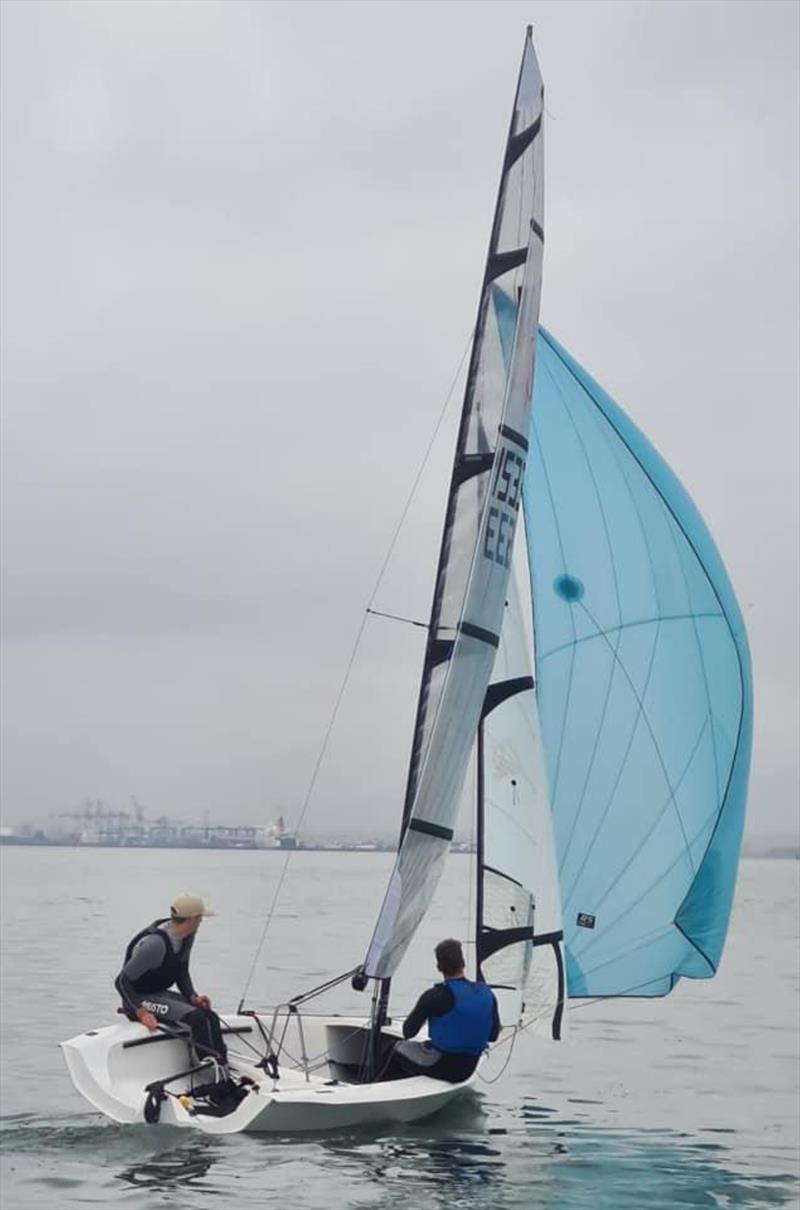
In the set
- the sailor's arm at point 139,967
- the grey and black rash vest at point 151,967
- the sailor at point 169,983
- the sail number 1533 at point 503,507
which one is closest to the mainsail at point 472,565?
the sail number 1533 at point 503,507

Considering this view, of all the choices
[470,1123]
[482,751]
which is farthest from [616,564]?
[470,1123]

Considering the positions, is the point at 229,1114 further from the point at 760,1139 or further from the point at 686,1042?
the point at 686,1042

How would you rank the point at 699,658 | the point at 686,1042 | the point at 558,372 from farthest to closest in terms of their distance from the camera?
the point at 686,1042, the point at 558,372, the point at 699,658

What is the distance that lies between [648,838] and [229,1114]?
342cm

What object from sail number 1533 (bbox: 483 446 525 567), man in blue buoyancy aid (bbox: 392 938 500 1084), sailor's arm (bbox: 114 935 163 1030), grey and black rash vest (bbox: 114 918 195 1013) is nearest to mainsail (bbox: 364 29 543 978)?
sail number 1533 (bbox: 483 446 525 567)

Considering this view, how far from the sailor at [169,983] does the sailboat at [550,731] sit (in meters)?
0.16

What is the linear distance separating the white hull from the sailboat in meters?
0.04

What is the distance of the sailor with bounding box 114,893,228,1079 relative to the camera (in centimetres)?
1105

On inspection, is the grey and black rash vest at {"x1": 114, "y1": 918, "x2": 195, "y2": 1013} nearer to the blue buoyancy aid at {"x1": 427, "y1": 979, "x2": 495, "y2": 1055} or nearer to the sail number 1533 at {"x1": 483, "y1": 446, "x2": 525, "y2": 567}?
the blue buoyancy aid at {"x1": 427, "y1": 979, "x2": 495, "y2": 1055}

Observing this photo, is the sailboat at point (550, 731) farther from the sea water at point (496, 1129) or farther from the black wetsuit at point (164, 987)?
Answer: the sea water at point (496, 1129)

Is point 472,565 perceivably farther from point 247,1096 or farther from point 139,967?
point 247,1096

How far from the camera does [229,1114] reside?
10469mm

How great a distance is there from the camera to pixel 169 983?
1140cm

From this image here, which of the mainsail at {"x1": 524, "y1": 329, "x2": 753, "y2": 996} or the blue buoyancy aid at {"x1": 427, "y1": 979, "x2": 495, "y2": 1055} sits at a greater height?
the mainsail at {"x1": 524, "y1": 329, "x2": 753, "y2": 996}
